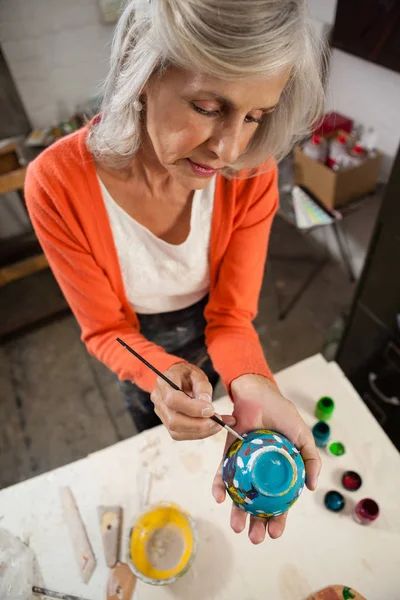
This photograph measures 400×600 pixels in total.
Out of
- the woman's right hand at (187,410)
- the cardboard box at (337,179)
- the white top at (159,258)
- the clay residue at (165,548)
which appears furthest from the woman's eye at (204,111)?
the cardboard box at (337,179)

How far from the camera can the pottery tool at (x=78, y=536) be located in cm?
85

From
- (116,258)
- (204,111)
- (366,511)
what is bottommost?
(366,511)

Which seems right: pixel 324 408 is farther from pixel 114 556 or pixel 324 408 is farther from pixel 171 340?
pixel 114 556

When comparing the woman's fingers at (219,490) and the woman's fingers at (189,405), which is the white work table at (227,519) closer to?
the woman's fingers at (219,490)

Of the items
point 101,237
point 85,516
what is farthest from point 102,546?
point 101,237

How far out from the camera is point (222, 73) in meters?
0.55

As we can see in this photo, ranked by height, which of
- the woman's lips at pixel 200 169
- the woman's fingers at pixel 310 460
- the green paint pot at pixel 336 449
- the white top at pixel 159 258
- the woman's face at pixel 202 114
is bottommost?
the green paint pot at pixel 336 449

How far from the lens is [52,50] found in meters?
2.01

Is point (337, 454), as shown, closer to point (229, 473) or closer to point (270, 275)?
point (229, 473)

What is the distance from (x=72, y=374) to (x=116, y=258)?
1.35 m

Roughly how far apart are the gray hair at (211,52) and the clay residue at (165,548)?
30.1 inches

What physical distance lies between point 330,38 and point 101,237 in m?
1.64

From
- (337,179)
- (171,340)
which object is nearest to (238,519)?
(171,340)

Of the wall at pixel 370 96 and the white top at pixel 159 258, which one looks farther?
the wall at pixel 370 96
